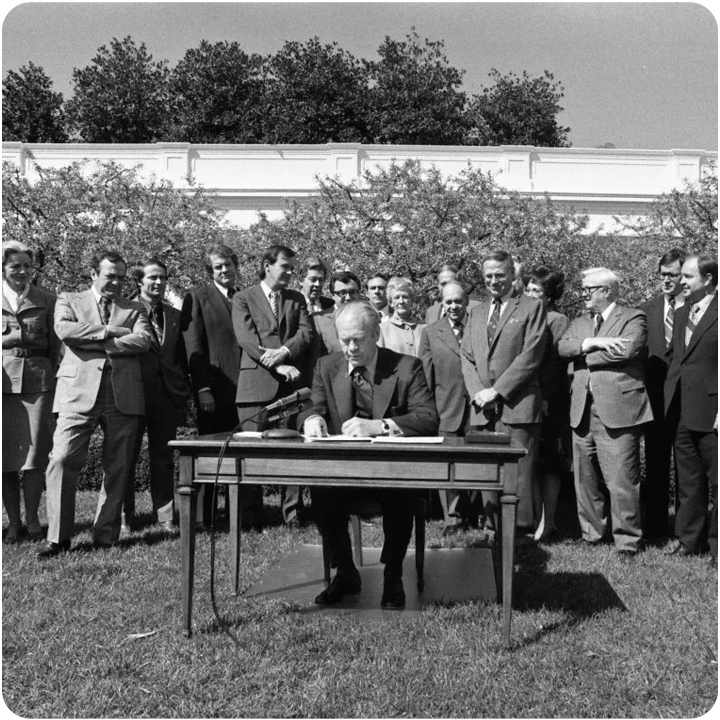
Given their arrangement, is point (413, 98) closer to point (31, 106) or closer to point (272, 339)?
point (31, 106)

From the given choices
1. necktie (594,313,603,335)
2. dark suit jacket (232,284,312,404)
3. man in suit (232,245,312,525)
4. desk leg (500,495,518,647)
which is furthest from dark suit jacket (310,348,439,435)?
necktie (594,313,603,335)

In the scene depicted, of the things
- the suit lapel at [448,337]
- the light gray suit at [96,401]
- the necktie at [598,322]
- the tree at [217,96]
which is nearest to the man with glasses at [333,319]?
the suit lapel at [448,337]

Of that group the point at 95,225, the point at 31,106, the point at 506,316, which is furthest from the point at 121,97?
the point at 506,316

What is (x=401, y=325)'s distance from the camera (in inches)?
304

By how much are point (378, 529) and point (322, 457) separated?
9.76 feet

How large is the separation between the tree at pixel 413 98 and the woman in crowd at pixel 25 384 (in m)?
26.7

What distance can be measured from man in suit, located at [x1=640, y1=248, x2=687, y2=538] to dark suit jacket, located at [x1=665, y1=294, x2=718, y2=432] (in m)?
0.52

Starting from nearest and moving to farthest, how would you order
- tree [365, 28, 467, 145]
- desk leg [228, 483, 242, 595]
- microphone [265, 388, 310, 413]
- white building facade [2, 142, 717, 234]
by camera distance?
1. microphone [265, 388, 310, 413]
2. desk leg [228, 483, 242, 595]
3. white building facade [2, 142, 717, 234]
4. tree [365, 28, 467, 145]

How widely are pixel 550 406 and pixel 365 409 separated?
2.58 m

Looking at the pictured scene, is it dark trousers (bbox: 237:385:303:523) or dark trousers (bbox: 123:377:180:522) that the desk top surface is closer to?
dark trousers (bbox: 237:385:303:523)

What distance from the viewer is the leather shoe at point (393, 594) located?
4973 mm

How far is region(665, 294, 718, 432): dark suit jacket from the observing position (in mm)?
6164

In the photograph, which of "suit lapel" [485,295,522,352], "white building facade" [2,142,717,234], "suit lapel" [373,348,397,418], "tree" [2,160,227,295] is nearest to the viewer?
"suit lapel" [373,348,397,418]

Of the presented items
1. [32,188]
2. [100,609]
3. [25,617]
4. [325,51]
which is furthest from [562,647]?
[325,51]
